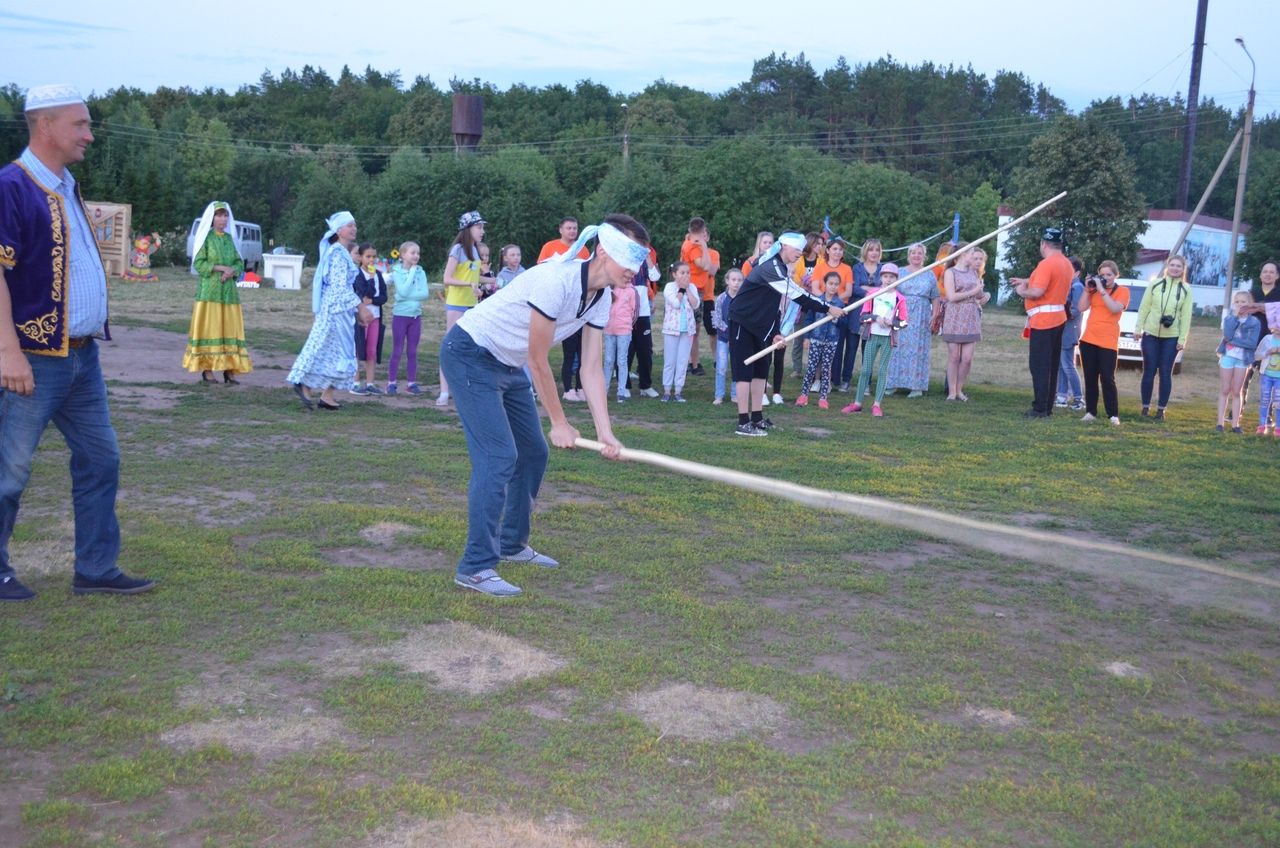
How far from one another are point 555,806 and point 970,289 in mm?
12837

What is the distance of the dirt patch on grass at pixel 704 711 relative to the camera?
→ 14.9 ft

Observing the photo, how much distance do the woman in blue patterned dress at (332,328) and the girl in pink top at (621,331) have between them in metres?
3.00

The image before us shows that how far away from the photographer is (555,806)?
3885mm

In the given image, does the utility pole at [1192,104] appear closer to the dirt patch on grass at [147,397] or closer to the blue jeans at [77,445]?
the dirt patch on grass at [147,397]

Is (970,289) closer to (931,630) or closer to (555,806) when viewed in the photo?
(931,630)

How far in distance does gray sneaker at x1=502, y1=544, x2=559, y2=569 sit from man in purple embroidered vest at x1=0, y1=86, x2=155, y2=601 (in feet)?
6.37

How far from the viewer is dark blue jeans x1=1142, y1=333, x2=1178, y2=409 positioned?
14.8 metres

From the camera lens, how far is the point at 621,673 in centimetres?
509

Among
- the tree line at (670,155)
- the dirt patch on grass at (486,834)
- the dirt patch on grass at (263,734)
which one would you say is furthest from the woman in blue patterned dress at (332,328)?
the tree line at (670,155)

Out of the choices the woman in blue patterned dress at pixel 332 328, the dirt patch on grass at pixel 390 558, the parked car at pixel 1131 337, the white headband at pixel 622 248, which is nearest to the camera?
the white headband at pixel 622 248

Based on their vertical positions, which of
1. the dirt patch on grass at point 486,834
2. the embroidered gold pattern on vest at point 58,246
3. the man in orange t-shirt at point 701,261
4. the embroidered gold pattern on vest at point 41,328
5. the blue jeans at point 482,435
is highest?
the man in orange t-shirt at point 701,261

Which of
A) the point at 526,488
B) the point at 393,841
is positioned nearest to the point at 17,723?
the point at 393,841

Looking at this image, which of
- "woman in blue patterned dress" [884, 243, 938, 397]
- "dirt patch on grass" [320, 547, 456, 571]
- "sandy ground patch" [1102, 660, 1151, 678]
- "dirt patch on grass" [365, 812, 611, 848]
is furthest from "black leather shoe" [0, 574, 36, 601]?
"woman in blue patterned dress" [884, 243, 938, 397]

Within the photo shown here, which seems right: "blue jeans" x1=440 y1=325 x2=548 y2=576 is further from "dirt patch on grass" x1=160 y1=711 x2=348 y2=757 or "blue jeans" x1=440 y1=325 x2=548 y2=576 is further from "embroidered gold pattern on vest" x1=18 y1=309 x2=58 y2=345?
"embroidered gold pattern on vest" x1=18 y1=309 x2=58 y2=345
